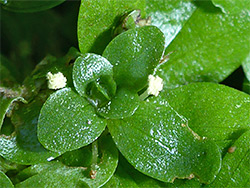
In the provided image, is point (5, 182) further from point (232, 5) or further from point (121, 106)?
point (232, 5)

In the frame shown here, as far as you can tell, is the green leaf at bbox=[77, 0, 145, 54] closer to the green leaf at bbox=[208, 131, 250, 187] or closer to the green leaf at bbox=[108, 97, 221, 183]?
the green leaf at bbox=[108, 97, 221, 183]

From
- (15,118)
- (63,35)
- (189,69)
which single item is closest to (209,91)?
(189,69)

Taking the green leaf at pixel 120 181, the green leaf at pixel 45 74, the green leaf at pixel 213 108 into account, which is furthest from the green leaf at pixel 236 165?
the green leaf at pixel 45 74

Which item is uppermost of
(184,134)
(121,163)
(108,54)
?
(108,54)

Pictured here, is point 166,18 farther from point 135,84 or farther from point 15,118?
point 15,118

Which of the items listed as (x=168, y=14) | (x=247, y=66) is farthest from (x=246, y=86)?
(x=168, y=14)

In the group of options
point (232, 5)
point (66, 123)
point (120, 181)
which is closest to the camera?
point (66, 123)

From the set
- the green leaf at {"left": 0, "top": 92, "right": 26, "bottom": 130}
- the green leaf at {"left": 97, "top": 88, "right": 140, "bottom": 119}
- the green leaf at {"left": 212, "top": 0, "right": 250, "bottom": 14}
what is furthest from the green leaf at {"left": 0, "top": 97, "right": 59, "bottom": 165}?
the green leaf at {"left": 212, "top": 0, "right": 250, "bottom": 14}
